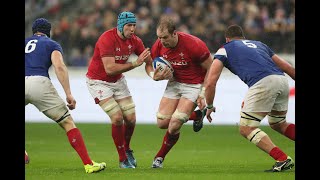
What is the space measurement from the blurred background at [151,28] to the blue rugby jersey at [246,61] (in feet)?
31.1

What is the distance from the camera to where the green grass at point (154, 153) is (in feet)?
40.8

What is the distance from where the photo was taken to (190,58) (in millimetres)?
13992

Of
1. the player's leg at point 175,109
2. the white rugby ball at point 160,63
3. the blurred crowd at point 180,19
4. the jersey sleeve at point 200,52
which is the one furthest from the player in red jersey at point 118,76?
the blurred crowd at point 180,19

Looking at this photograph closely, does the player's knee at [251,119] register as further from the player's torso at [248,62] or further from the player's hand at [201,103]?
Answer: the player's hand at [201,103]

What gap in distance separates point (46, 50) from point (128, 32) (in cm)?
164

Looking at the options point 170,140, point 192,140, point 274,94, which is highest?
point 274,94

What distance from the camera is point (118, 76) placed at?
47.4ft

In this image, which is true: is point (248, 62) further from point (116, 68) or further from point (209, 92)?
point (116, 68)

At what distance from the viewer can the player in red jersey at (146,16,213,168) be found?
13.7m

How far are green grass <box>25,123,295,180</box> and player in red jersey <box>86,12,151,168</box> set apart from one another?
490 mm
